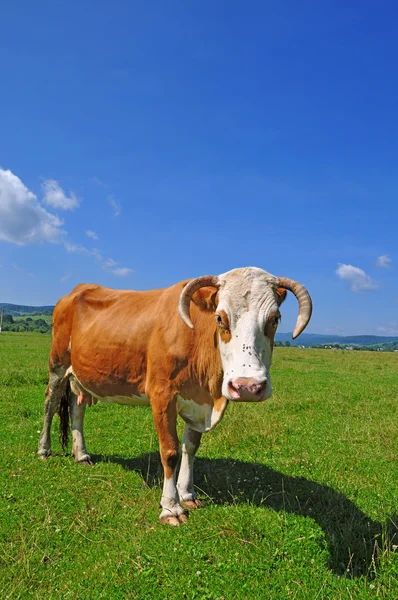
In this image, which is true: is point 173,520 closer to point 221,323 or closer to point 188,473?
point 188,473

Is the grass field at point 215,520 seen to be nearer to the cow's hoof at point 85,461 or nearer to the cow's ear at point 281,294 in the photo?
the cow's hoof at point 85,461

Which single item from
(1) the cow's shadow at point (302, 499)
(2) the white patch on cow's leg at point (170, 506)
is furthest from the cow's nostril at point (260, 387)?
(2) the white patch on cow's leg at point (170, 506)

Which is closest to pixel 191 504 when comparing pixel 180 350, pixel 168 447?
pixel 168 447

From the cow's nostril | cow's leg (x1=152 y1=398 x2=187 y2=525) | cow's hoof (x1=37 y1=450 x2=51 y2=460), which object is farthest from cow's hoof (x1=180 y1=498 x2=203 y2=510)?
cow's hoof (x1=37 y1=450 x2=51 y2=460)

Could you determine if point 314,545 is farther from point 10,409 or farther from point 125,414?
point 10,409

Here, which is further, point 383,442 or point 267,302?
point 383,442

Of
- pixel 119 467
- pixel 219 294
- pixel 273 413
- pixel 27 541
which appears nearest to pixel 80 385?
pixel 119 467

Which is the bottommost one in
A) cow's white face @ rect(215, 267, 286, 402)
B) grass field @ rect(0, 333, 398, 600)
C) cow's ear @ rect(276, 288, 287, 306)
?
grass field @ rect(0, 333, 398, 600)

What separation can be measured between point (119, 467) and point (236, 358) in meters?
4.14

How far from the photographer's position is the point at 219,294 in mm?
5527

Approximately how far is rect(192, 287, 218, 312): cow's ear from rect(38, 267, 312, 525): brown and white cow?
1 cm

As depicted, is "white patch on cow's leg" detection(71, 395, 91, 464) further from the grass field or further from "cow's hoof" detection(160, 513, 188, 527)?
"cow's hoof" detection(160, 513, 188, 527)

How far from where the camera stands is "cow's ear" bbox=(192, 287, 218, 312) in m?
6.02

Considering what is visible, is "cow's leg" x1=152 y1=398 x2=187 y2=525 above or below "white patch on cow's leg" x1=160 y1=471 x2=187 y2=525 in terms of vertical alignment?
above
